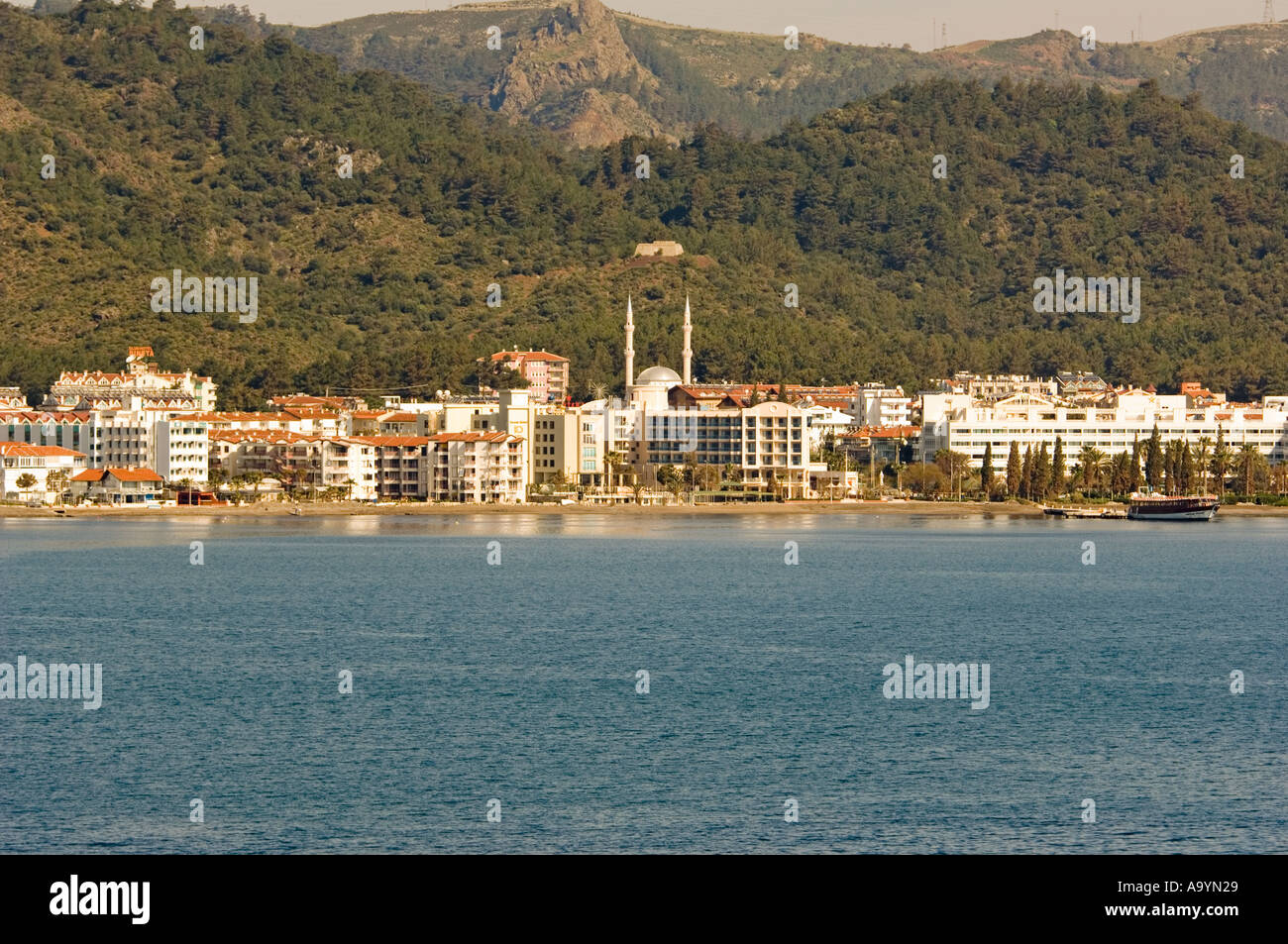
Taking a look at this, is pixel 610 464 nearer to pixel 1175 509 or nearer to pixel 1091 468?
pixel 1091 468

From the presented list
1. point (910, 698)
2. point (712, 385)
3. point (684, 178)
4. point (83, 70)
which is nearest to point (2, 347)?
point (712, 385)

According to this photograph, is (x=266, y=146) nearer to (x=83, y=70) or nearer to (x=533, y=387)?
(x=83, y=70)

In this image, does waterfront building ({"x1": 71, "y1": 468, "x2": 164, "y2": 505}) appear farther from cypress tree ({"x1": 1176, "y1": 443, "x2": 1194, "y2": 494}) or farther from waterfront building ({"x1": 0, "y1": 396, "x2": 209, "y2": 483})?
cypress tree ({"x1": 1176, "y1": 443, "x2": 1194, "y2": 494})

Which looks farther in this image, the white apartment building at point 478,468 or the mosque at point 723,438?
the mosque at point 723,438

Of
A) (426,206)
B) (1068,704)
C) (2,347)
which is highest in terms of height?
(426,206)

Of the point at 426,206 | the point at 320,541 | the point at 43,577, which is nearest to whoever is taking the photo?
the point at 43,577

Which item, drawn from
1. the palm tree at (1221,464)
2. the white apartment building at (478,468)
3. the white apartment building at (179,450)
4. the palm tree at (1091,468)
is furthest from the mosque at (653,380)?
the palm tree at (1221,464)

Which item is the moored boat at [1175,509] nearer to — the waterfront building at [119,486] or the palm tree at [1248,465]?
the palm tree at [1248,465]
